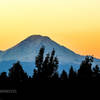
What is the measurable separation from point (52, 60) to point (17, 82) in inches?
2231

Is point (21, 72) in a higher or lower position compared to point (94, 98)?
higher

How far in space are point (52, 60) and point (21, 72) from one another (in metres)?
8.51

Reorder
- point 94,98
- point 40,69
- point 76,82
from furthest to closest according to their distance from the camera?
point 40,69 < point 76,82 < point 94,98

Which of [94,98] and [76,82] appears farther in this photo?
[76,82]

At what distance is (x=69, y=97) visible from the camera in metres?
25.6

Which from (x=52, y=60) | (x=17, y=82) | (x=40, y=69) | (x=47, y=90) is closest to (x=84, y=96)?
(x=47, y=90)

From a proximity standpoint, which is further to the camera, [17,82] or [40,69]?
[40,69]

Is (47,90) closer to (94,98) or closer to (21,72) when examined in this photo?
(94,98)

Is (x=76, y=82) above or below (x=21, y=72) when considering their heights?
below

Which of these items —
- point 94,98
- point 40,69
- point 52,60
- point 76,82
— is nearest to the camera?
point 94,98

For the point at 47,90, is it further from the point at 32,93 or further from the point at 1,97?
the point at 1,97

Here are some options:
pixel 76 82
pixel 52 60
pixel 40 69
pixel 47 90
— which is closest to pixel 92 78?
pixel 76 82

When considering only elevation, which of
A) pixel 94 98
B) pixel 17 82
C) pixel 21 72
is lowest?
pixel 94 98

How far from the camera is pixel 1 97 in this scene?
27234 mm
